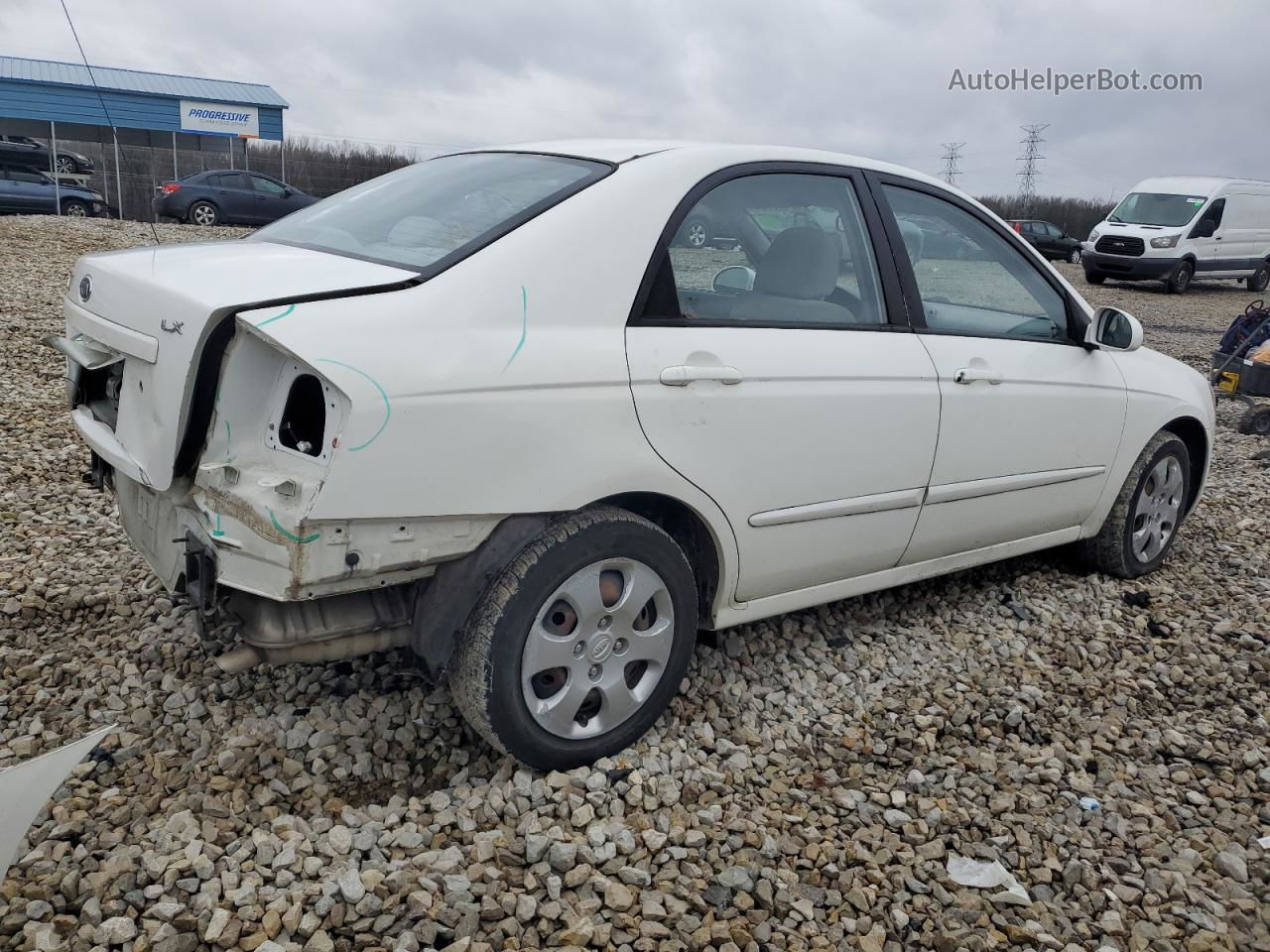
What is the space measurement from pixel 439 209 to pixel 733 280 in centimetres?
89

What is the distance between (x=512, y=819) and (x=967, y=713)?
62.0 inches

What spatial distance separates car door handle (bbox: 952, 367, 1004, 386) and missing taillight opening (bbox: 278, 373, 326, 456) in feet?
6.85

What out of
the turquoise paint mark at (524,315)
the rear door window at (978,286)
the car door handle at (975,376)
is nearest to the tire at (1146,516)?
the rear door window at (978,286)

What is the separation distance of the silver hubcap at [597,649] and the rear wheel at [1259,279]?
2357cm

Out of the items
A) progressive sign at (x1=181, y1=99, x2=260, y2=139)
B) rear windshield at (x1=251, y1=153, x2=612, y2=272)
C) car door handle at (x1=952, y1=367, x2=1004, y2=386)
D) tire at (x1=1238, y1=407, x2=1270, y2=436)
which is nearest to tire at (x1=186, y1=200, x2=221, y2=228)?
→ progressive sign at (x1=181, y1=99, x2=260, y2=139)

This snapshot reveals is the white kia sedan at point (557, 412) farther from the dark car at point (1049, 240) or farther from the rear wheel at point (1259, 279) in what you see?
the dark car at point (1049, 240)

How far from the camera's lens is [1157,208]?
68.2ft

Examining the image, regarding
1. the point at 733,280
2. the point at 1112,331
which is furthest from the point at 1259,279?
the point at 733,280

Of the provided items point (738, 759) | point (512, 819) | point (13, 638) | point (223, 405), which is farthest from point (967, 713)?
point (13, 638)

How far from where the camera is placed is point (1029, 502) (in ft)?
12.6

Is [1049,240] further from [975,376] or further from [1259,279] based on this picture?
[975,376]

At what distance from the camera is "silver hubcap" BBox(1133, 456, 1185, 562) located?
176 inches

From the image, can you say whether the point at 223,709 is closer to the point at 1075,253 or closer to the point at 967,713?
the point at 967,713

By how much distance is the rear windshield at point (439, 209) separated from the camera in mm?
2623
